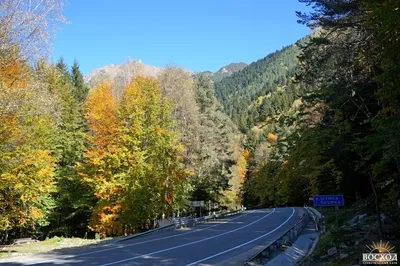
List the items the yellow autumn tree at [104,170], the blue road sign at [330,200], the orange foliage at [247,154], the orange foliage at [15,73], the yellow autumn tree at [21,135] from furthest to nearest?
the orange foliage at [247,154] < the yellow autumn tree at [104,170] < the orange foliage at [15,73] < the yellow autumn tree at [21,135] < the blue road sign at [330,200]

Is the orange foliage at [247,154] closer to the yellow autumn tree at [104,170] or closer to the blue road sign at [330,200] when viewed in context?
the yellow autumn tree at [104,170]

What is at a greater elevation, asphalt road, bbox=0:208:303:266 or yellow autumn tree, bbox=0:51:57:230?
yellow autumn tree, bbox=0:51:57:230

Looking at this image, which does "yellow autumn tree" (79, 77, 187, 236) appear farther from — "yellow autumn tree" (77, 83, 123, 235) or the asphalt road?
the asphalt road

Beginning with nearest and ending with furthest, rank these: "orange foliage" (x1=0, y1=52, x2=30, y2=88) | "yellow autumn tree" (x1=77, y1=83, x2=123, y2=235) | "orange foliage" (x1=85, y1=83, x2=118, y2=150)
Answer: "orange foliage" (x1=0, y1=52, x2=30, y2=88) → "yellow autumn tree" (x1=77, y1=83, x2=123, y2=235) → "orange foliage" (x1=85, y1=83, x2=118, y2=150)

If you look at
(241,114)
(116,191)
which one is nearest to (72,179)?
(116,191)

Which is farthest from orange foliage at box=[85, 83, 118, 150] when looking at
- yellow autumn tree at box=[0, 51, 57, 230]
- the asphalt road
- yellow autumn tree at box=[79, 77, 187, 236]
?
the asphalt road

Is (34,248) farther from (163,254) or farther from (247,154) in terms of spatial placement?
(247,154)

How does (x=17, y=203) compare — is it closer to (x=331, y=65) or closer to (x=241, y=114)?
(x=331, y=65)

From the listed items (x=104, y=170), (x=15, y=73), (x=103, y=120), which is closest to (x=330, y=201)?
(x=15, y=73)

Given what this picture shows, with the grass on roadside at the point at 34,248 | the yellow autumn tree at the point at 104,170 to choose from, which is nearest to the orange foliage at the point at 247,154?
the yellow autumn tree at the point at 104,170

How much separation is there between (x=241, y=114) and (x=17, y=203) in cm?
14324

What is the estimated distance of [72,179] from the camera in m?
30.0

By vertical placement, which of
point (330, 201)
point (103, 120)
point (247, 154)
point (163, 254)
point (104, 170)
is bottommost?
point (163, 254)

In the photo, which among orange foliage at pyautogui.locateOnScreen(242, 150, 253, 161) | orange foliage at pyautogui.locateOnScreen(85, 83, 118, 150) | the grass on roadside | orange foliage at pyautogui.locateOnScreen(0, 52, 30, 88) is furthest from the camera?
orange foliage at pyautogui.locateOnScreen(242, 150, 253, 161)
